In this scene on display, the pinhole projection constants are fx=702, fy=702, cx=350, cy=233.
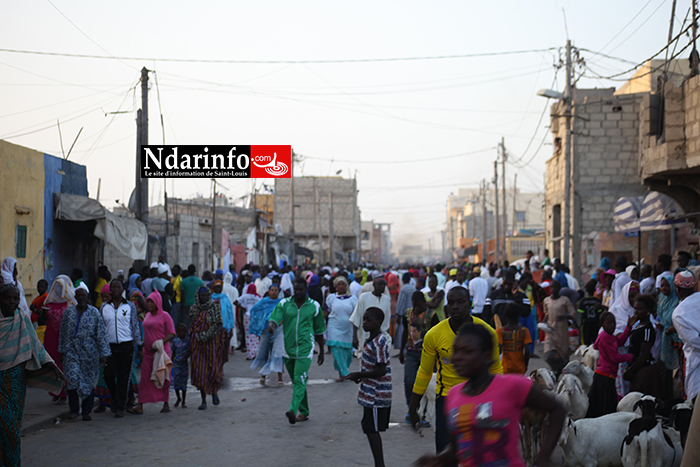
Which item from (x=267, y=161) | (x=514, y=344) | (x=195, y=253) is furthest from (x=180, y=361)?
(x=195, y=253)

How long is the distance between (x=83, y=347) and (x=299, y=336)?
8.83 ft

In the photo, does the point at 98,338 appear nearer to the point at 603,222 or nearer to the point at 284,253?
the point at 603,222

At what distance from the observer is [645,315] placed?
7.29 meters

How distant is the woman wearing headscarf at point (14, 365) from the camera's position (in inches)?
231

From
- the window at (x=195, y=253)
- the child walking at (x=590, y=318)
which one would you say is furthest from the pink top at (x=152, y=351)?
the window at (x=195, y=253)

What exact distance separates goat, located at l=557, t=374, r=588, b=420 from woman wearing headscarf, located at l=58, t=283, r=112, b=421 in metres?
5.45

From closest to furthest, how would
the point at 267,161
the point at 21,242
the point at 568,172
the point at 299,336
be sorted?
the point at 299,336 → the point at 21,242 → the point at 267,161 → the point at 568,172

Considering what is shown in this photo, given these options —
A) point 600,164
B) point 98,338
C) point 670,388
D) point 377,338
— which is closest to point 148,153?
point 98,338

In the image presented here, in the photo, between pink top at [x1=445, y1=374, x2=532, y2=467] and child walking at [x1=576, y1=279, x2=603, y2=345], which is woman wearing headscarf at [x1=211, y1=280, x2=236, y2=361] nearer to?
child walking at [x1=576, y1=279, x2=603, y2=345]

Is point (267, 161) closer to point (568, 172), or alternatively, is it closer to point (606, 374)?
point (568, 172)

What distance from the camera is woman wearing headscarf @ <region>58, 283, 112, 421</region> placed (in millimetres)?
8656

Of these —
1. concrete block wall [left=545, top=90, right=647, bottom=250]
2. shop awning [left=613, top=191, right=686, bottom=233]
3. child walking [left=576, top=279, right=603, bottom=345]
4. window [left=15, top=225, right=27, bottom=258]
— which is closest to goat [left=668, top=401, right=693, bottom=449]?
child walking [left=576, top=279, right=603, bottom=345]

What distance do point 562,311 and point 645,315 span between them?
7.20 ft

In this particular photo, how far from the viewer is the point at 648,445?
5.71 meters
